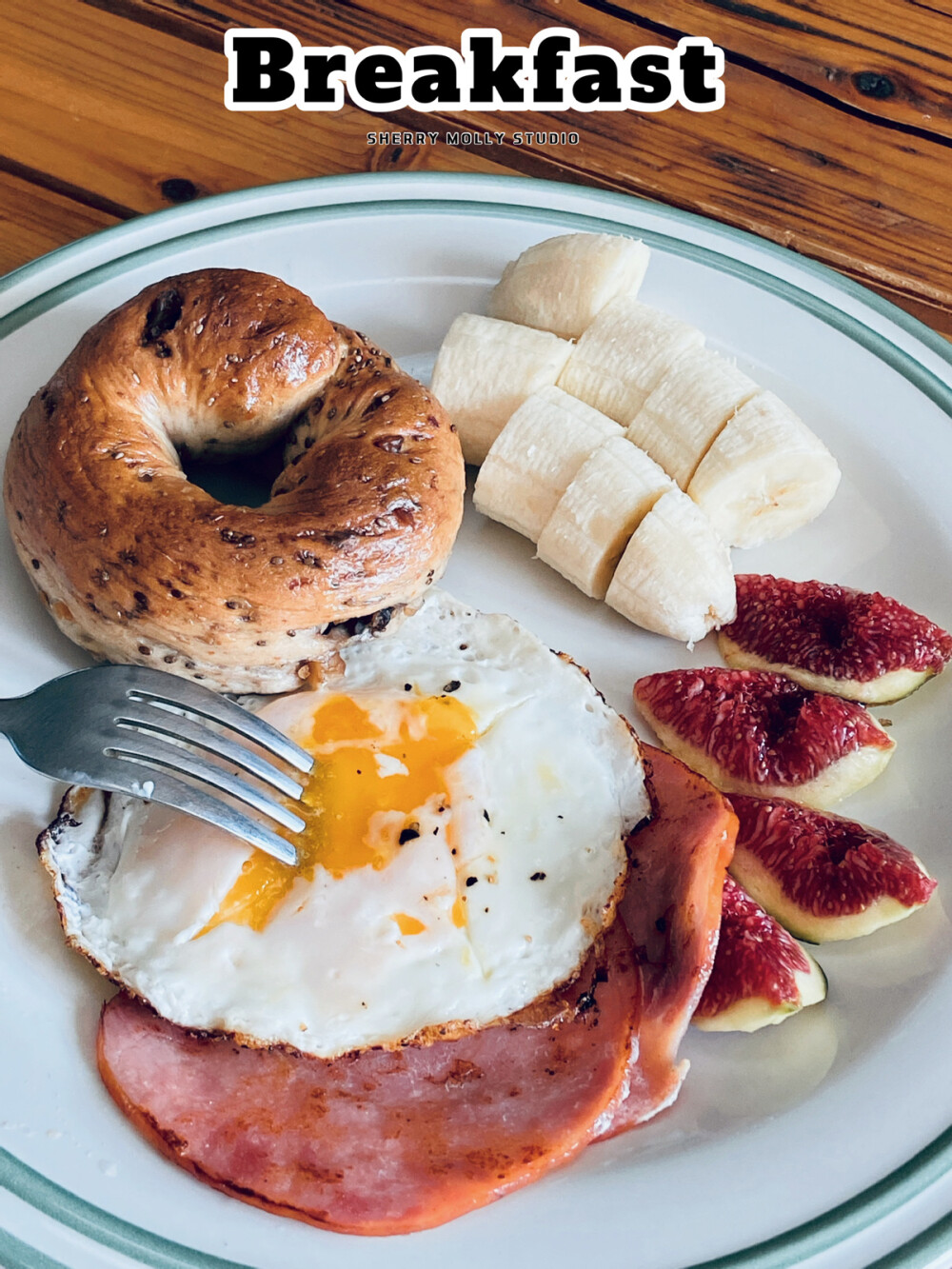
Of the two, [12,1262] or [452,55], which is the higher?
[452,55]

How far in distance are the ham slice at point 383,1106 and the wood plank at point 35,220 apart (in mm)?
2195

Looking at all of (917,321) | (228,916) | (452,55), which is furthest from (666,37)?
(228,916)

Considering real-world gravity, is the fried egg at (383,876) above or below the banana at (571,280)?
below

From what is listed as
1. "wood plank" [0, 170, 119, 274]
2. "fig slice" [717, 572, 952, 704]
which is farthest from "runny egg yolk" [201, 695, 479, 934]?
"wood plank" [0, 170, 119, 274]

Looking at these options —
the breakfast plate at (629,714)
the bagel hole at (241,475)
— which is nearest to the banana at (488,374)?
the breakfast plate at (629,714)

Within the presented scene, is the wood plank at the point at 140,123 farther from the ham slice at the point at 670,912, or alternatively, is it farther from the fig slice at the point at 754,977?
the fig slice at the point at 754,977

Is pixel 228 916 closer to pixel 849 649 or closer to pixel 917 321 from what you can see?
pixel 849 649

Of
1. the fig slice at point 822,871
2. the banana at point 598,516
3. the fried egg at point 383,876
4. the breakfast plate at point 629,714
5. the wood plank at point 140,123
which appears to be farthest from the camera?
the wood plank at point 140,123

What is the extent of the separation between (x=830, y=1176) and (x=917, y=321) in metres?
2.17

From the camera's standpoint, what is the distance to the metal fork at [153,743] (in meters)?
2.03

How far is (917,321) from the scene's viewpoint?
3.01m

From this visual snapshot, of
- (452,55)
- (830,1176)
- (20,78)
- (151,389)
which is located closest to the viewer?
(830,1176)

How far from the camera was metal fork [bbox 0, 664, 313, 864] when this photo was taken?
6.66ft

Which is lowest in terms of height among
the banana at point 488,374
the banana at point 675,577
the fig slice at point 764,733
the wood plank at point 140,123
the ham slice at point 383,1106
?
the ham slice at point 383,1106
